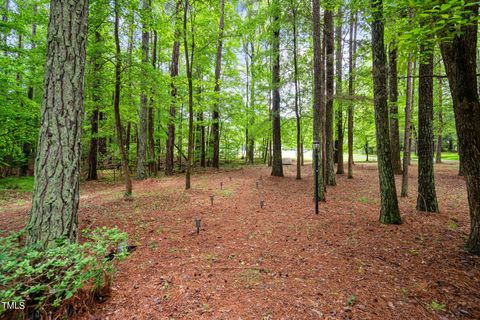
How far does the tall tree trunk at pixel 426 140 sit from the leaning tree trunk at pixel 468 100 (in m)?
2.58

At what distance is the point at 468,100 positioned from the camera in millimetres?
3090

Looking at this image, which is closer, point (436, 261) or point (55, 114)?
point (55, 114)

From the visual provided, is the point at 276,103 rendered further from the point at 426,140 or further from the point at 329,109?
the point at 426,140

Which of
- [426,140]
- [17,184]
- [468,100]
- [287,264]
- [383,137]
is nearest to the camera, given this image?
[468,100]

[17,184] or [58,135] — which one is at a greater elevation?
[58,135]

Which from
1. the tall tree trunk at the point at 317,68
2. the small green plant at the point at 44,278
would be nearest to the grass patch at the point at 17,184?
the small green plant at the point at 44,278

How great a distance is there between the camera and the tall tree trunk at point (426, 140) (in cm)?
541

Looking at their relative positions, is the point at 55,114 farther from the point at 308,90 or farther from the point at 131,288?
the point at 308,90

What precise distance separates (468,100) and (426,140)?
288cm

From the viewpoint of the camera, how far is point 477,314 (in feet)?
7.38

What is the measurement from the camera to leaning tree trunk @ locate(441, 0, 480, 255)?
120 inches

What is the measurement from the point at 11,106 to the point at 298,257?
10.2 metres

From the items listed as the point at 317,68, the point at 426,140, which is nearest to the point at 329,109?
the point at 317,68

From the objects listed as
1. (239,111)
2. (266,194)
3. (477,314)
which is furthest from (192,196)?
(239,111)
